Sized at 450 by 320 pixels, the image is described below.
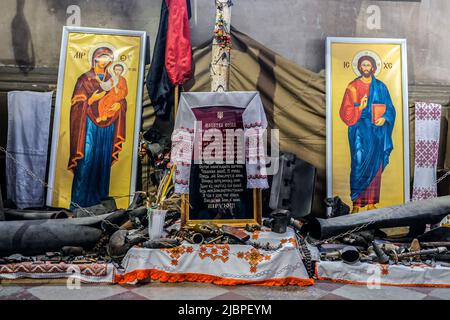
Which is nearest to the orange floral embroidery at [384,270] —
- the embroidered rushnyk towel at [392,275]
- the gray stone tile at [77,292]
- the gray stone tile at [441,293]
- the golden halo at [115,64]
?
the embroidered rushnyk towel at [392,275]

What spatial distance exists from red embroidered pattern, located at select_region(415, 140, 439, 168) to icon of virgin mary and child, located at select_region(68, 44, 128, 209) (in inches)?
182

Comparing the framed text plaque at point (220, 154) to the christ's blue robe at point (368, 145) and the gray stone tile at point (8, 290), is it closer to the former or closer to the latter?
the gray stone tile at point (8, 290)

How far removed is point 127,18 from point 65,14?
104 cm

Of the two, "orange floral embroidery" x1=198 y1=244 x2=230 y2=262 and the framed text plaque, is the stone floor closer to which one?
"orange floral embroidery" x1=198 y1=244 x2=230 y2=262

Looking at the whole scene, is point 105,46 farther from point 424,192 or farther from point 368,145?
point 424,192

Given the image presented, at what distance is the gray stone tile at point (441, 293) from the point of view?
3740 millimetres

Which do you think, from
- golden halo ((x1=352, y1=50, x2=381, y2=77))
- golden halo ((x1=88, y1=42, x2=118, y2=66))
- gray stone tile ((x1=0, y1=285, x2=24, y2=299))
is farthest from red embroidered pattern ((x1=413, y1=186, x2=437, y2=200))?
gray stone tile ((x1=0, y1=285, x2=24, y2=299))

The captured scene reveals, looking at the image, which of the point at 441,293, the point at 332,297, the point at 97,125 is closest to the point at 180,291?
the point at 332,297

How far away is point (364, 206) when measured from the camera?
6.14 metres

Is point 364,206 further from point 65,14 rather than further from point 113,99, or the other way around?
point 65,14

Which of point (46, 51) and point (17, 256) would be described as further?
point (46, 51)
